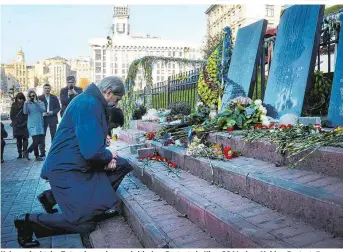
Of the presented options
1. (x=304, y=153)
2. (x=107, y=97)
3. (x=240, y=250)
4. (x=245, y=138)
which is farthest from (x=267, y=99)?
(x=240, y=250)

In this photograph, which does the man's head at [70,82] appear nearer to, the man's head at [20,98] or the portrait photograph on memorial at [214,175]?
the man's head at [20,98]

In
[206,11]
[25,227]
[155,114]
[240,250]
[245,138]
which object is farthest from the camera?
[206,11]

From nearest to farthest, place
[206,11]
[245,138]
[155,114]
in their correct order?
[245,138] → [155,114] → [206,11]

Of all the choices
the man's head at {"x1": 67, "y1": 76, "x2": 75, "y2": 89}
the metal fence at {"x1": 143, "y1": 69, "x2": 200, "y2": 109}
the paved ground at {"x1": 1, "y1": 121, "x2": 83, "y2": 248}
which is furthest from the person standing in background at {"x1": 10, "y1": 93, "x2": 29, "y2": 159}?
the metal fence at {"x1": 143, "y1": 69, "x2": 200, "y2": 109}

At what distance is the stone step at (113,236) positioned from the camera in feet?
10.1

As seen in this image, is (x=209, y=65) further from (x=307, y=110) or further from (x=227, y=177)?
(x=227, y=177)

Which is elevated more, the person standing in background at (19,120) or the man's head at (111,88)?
the man's head at (111,88)

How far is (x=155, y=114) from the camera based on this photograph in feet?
32.7

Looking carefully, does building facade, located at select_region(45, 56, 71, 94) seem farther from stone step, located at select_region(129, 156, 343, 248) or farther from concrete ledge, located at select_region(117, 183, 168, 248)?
stone step, located at select_region(129, 156, 343, 248)

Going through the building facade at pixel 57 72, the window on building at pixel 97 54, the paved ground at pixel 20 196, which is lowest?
the paved ground at pixel 20 196

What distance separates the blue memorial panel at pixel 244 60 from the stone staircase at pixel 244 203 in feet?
9.36

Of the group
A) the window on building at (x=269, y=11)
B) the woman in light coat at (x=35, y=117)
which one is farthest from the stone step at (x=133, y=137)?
the window on building at (x=269, y=11)

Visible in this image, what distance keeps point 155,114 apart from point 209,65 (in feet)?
7.94

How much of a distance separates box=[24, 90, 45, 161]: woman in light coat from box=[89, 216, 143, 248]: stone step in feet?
19.8
